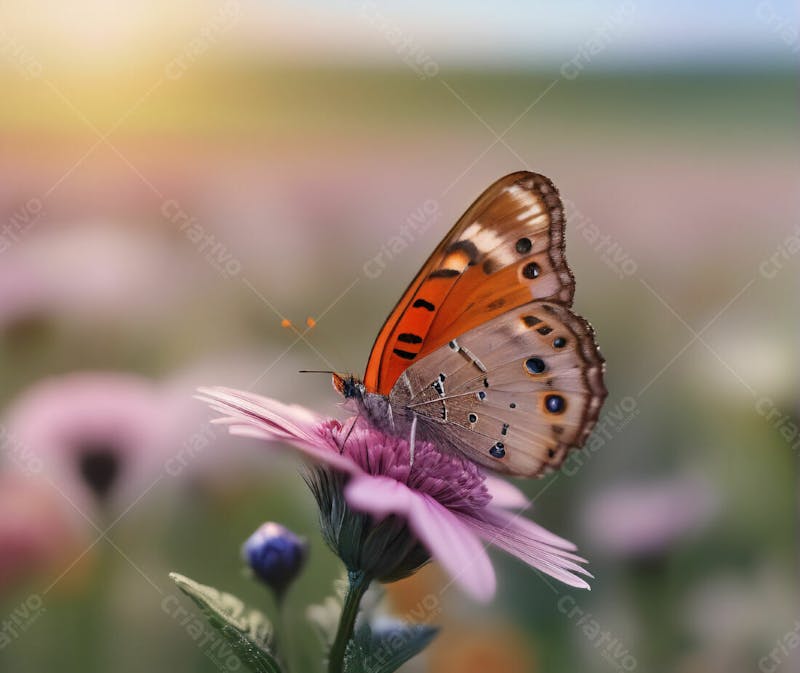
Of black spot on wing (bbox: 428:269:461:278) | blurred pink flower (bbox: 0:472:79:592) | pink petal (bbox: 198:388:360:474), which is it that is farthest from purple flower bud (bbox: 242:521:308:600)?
blurred pink flower (bbox: 0:472:79:592)

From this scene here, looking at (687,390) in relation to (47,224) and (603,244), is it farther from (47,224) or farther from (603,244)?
(47,224)

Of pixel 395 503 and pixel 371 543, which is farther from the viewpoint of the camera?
pixel 371 543

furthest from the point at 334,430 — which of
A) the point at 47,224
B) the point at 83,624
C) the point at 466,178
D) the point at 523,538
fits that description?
the point at 466,178

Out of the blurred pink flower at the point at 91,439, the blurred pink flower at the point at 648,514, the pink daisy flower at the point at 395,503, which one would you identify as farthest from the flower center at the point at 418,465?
the blurred pink flower at the point at 648,514

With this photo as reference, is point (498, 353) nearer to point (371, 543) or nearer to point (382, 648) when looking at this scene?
point (371, 543)

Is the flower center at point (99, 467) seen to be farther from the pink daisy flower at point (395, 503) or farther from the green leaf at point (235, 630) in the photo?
the green leaf at point (235, 630)

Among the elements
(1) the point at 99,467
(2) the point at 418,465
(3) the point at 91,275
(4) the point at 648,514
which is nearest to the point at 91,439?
(1) the point at 99,467
